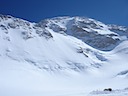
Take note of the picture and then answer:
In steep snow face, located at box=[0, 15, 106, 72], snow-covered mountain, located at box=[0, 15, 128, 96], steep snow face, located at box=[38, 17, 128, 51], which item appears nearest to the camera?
snow-covered mountain, located at box=[0, 15, 128, 96]

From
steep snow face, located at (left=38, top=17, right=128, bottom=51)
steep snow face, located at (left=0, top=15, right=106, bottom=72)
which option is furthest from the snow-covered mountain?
steep snow face, located at (left=38, top=17, right=128, bottom=51)

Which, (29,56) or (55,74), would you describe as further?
(29,56)

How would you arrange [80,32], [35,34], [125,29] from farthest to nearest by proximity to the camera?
1. [125,29]
2. [80,32]
3. [35,34]

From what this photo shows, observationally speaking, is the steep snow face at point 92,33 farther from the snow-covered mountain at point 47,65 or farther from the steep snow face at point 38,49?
the steep snow face at point 38,49

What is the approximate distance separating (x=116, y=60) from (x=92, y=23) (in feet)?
296

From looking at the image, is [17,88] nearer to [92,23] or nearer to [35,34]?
[35,34]

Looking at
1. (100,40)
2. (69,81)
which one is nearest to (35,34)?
(69,81)

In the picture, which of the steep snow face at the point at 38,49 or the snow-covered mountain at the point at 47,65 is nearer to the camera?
the snow-covered mountain at the point at 47,65

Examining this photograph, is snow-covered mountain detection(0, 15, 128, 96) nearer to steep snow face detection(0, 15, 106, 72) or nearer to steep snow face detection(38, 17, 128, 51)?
steep snow face detection(0, 15, 106, 72)

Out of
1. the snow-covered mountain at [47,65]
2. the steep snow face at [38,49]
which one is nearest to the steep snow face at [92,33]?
the snow-covered mountain at [47,65]

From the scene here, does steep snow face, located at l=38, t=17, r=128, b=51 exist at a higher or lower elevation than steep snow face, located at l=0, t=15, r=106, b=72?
higher

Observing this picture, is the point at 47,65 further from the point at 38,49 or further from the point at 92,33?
the point at 92,33

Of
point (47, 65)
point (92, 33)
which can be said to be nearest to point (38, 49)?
point (47, 65)

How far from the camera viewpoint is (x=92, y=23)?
592 feet
